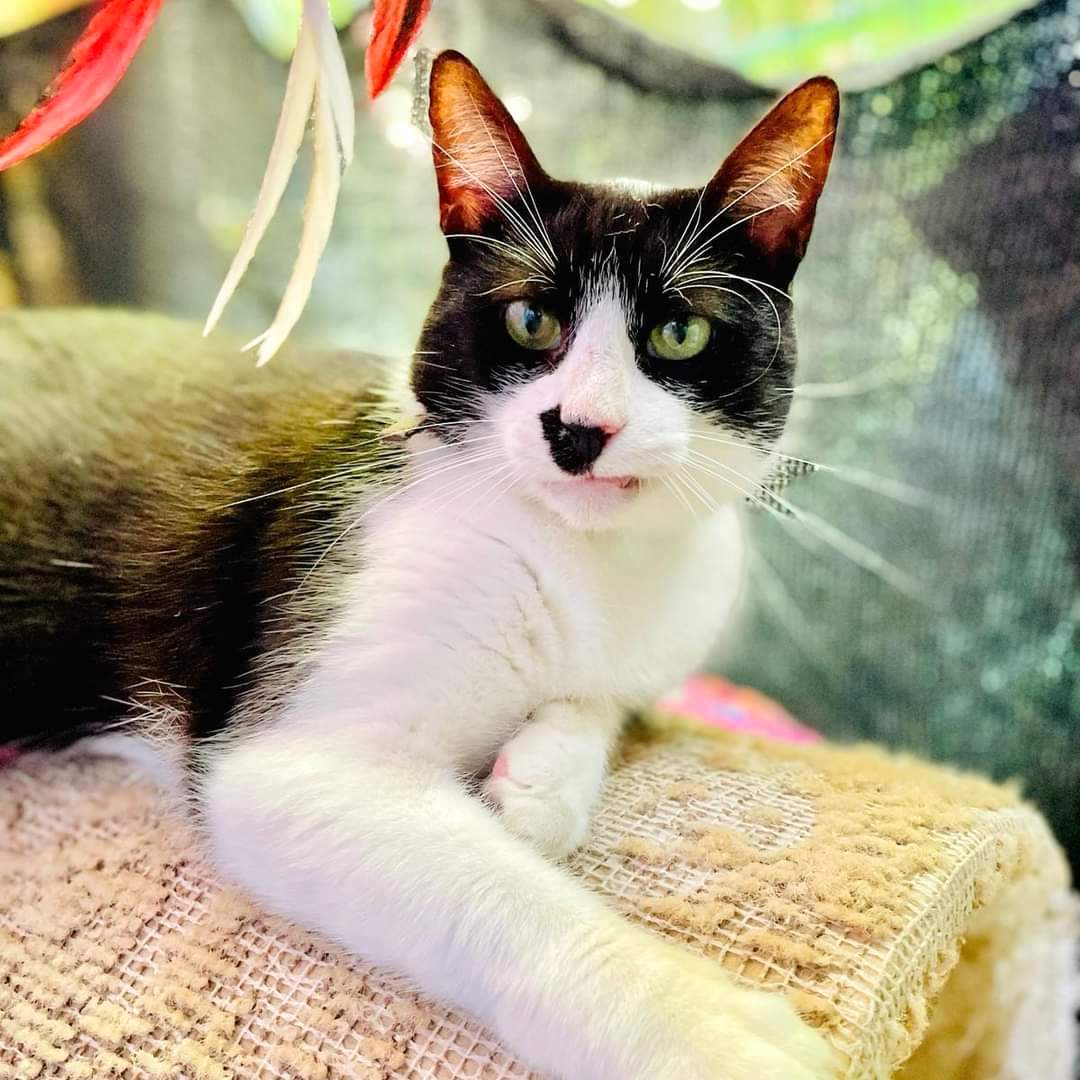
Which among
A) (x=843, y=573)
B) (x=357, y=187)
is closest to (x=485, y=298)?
(x=357, y=187)

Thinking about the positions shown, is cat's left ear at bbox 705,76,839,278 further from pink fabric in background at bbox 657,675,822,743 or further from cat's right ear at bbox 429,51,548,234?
pink fabric in background at bbox 657,675,822,743

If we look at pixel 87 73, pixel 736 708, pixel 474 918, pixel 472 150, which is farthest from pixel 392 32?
pixel 736 708

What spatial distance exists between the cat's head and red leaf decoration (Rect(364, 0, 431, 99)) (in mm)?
76

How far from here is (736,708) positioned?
A: 121 cm

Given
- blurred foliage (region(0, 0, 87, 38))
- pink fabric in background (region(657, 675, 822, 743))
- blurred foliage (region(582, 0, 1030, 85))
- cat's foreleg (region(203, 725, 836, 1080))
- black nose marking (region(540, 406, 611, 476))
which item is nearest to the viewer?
cat's foreleg (region(203, 725, 836, 1080))

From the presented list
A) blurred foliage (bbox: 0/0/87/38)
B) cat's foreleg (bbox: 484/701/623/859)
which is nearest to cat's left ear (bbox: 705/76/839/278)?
cat's foreleg (bbox: 484/701/623/859)

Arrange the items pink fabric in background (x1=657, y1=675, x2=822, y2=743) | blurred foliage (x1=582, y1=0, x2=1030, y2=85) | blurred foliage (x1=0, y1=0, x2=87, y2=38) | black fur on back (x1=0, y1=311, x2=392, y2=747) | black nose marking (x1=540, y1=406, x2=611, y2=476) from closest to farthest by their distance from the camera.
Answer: black nose marking (x1=540, y1=406, x2=611, y2=476) < black fur on back (x1=0, y1=311, x2=392, y2=747) < blurred foliage (x1=0, y1=0, x2=87, y2=38) < blurred foliage (x1=582, y1=0, x2=1030, y2=85) < pink fabric in background (x1=657, y1=675, x2=822, y2=743)

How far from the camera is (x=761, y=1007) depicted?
0.51 m

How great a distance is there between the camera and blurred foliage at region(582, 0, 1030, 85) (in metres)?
0.97

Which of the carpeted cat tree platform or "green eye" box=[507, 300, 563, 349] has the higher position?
"green eye" box=[507, 300, 563, 349]

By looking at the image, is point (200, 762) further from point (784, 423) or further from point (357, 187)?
point (357, 187)

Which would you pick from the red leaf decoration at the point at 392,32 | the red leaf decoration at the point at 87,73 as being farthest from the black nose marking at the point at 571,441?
the red leaf decoration at the point at 87,73

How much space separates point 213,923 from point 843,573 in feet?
2.87

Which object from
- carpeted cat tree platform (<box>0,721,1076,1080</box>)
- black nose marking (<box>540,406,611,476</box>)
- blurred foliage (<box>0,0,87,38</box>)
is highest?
blurred foliage (<box>0,0,87,38</box>)
